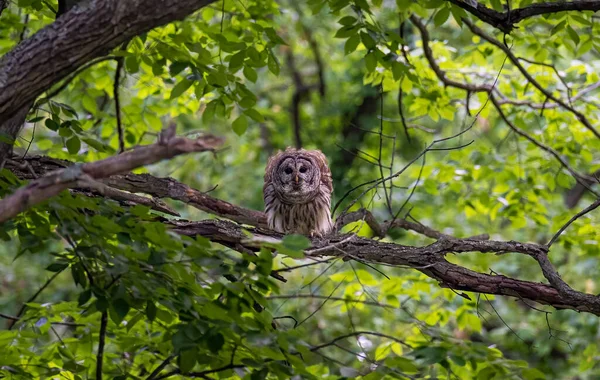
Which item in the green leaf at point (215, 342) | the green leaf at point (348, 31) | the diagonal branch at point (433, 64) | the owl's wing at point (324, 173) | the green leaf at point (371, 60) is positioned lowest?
the green leaf at point (215, 342)

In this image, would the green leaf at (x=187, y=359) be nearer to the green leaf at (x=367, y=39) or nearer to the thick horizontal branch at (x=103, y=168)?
the thick horizontal branch at (x=103, y=168)

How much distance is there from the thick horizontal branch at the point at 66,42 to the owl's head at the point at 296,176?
296 centimetres

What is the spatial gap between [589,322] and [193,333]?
7706 millimetres

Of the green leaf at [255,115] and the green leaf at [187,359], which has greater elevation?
the green leaf at [255,115]

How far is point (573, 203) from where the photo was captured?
11.9 m

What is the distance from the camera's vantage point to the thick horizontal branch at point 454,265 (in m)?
3.61

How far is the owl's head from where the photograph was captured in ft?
18.7

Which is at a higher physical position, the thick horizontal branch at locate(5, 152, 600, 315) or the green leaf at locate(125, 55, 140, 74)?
the green leaf at locate(125, 55, 140, 74)

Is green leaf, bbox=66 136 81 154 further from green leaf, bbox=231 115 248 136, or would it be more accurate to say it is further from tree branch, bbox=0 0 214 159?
tree branch, bbox=0 0 214 159

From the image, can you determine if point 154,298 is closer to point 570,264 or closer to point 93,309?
point 93,309

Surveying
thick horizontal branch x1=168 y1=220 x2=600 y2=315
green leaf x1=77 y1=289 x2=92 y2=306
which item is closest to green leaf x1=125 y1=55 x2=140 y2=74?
thick horizontal branch x1=168 y1=220 x2=600 y2=315

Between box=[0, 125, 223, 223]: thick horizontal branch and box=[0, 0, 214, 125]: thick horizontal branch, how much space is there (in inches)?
21.4

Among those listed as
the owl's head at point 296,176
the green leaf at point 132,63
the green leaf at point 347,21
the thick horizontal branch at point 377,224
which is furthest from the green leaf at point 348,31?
the owl's head at point 296,176

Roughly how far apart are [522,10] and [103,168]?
2511mm
